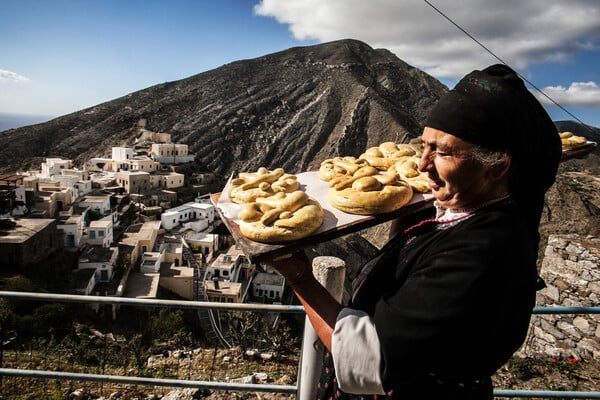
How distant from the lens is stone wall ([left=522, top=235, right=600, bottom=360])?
15.1 ft

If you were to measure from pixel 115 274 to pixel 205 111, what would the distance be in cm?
4200

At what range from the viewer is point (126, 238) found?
1021 inches

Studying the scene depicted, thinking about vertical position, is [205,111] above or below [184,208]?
above

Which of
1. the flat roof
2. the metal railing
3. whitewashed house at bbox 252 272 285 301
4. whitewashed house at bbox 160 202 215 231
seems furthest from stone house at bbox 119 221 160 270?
the metal railing

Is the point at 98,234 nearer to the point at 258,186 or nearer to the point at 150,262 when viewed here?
the point at 150,262

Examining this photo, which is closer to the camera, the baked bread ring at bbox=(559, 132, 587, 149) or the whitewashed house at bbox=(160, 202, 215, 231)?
the baked bread ring at bbox=(559, 132, 587, 149)

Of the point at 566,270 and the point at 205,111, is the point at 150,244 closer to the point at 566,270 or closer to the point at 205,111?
the point at 566,270

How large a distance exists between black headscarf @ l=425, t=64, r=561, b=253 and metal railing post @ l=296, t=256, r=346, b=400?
0.92 m

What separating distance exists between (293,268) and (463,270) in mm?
534

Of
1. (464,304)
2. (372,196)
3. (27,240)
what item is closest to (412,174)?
(372,196)

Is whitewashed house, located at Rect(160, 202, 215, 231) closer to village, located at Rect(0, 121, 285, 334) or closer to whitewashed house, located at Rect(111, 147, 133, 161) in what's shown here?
village, located at Rect(0, 121, 285, 334)

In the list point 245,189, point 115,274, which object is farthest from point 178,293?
point 245,189

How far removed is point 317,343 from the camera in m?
1.79

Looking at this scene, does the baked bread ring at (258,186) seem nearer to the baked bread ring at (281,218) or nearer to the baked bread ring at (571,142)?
the baked bread ring at (281,218)
